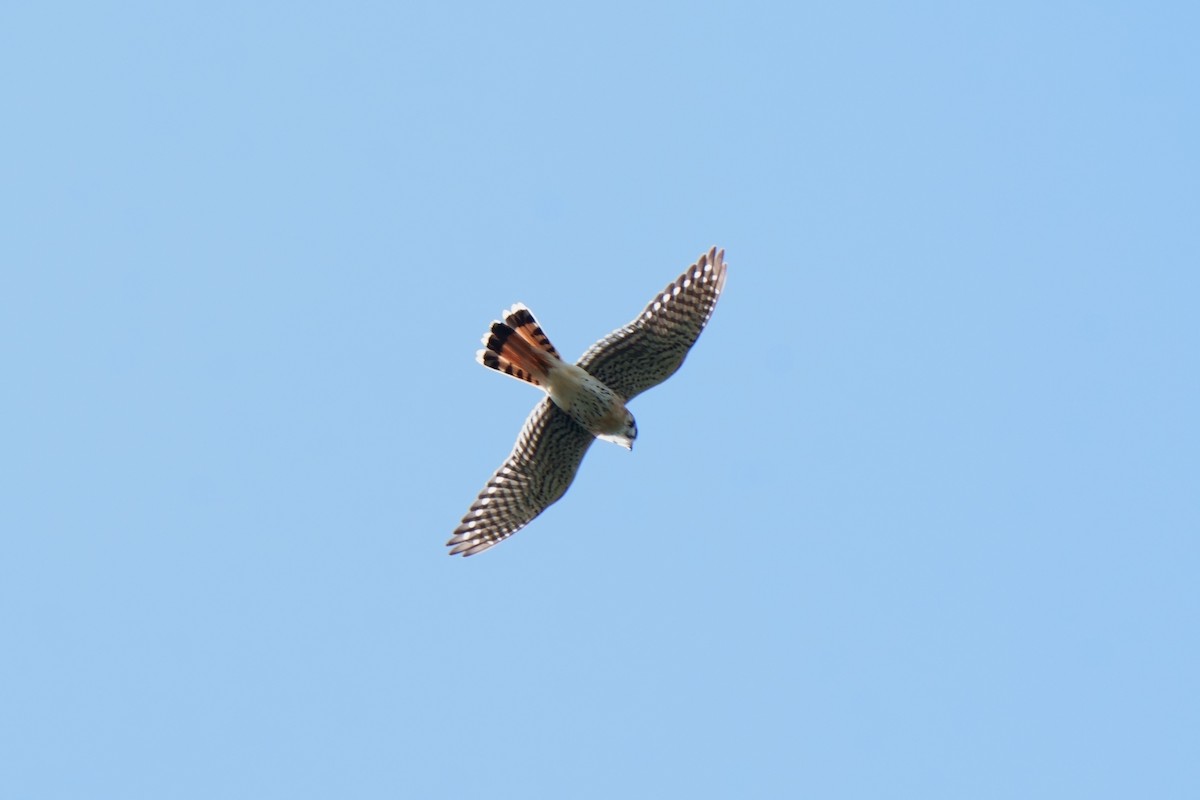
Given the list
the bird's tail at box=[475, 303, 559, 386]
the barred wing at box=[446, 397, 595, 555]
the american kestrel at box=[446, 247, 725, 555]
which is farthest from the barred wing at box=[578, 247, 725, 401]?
the barred wing at box=[446, 397, 595, 555]

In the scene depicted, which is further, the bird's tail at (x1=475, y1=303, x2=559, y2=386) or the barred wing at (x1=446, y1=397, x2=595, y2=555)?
the barred wing at (x1=446, y1=397, x2=595, y2=555)

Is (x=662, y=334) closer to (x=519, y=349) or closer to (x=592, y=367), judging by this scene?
(x=592, y=367)

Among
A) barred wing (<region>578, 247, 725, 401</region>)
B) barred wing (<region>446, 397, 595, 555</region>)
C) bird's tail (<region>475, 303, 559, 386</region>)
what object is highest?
barred wing (<region>578, 247, 725, 401</region>)

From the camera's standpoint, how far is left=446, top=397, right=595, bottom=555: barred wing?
1445 centimetres

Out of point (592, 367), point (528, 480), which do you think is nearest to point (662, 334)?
point (592, 367)

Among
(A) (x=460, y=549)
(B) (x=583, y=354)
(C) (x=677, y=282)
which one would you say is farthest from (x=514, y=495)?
(C) (x=677, y=282)

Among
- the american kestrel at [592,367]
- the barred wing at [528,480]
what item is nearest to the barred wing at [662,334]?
the american kestrel at [592,367]

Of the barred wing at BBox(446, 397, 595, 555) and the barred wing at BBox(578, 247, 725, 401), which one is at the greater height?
the barred wing at BBox(578, 247, 725, 401)

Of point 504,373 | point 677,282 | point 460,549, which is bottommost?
point 460,549

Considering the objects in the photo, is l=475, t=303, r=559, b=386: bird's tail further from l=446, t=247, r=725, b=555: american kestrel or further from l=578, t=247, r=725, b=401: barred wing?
l=578, t=247, r=725, b=401: barred wing

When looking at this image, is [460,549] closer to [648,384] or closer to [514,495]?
[514,495]

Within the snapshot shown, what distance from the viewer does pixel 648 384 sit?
556 inches

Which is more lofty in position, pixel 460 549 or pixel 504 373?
pixel 504 373

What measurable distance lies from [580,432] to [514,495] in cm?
94
